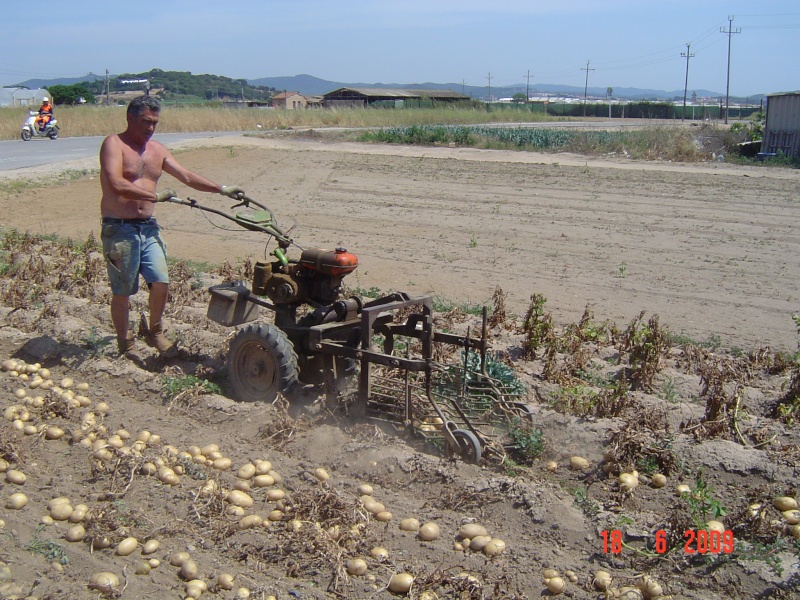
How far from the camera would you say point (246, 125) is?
128 feet

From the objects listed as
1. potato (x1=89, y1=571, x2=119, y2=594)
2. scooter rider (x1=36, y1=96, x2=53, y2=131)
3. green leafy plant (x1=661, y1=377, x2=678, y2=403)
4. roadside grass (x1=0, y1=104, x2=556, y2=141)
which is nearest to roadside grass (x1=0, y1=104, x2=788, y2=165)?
roadside grass (x1=0, y1=104, x2=556, y2=141)

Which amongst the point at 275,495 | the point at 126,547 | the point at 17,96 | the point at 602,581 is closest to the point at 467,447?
the point at 275,495

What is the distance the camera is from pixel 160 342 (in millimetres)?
6230

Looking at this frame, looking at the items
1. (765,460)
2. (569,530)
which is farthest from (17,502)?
(765,460)

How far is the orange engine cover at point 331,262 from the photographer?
524 centimetres

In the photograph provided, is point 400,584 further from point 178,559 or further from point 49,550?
point 49,550

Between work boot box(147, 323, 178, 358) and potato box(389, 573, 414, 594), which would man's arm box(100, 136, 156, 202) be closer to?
work boot box(147, 323, 178, 358)

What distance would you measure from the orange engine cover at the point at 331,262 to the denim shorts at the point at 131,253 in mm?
1337

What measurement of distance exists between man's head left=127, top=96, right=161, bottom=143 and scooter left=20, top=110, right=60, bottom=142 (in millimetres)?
27911

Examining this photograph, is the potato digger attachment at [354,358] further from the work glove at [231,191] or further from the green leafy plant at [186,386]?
the green leafy plant at [186,386]

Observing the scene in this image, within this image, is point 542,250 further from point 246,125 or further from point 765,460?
point 246,125

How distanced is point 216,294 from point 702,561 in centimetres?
351

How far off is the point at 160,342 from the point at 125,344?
285 mm

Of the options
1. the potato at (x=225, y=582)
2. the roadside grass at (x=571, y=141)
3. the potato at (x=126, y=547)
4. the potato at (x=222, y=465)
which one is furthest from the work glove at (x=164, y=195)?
the roadside grass at (x=571, y=141)
